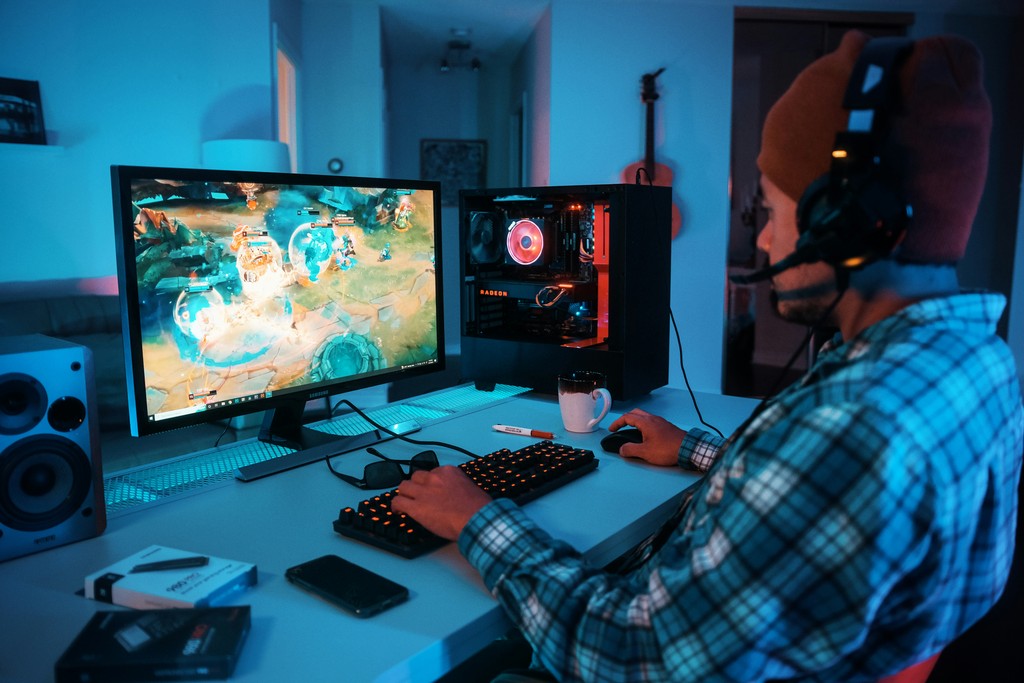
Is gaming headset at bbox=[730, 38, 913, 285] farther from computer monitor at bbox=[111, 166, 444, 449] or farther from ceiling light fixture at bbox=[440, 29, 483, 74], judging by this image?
ceiling light fixture at bbox=[440, 29, 483, 74]

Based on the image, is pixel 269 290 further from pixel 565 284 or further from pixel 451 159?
pixel 451 159

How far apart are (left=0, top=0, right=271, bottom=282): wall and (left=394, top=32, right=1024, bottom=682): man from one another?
3306 mm

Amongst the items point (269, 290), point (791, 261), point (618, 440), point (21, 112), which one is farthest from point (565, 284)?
point (21, 112)

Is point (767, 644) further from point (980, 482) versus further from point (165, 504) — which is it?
point (165, 504)

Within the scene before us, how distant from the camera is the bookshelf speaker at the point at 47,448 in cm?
86

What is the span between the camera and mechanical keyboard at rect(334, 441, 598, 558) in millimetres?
889

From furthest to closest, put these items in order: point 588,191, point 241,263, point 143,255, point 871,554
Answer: point 588,191
point 241,263
point 143,255
point 871,554

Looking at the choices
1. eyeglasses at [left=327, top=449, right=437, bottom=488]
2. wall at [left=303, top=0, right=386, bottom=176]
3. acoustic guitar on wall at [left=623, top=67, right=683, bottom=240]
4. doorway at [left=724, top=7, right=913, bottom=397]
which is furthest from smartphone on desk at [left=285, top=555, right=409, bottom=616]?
wall at [left=303, top=0, right=386, bottom=176]

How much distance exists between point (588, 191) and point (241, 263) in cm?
73

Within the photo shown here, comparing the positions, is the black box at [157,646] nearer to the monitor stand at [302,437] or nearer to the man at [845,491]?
the man at [845,491]

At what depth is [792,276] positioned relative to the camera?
0.81 m

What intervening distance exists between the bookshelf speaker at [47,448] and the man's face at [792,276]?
0.82 m

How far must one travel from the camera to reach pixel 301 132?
15.6ft

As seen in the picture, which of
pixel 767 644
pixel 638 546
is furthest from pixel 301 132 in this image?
pixel 767 644
